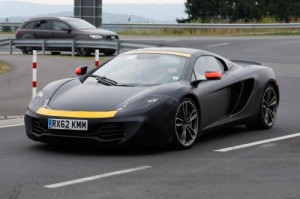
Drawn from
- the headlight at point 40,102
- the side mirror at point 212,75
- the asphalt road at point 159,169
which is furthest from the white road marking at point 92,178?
the side mirror at point 212,75

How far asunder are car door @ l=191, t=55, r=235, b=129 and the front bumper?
0.98 metres

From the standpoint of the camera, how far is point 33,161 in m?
8.38

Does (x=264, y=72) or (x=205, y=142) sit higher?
(x=264, y=72)

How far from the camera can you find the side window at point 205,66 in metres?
9.96

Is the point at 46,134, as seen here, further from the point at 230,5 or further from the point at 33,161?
the point at 230,5

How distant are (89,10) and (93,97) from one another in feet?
78.0

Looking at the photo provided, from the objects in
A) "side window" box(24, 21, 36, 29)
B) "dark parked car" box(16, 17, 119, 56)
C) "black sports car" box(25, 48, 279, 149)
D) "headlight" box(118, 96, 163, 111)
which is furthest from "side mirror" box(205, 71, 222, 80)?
"side window" box(24, 21, 36, 29)

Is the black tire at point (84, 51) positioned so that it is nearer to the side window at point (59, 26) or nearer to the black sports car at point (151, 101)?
the side window at point (59, 26)

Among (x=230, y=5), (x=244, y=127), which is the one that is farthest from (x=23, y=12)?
(x=244, y=127)

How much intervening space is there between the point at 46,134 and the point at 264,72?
13.2 ft

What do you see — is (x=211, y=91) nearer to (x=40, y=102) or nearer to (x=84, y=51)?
(x=40, y=102)

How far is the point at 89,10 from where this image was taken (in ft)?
106

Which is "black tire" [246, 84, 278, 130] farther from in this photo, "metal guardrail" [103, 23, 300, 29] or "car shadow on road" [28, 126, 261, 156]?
"metal guardrail" [103, 23, 300, 29]

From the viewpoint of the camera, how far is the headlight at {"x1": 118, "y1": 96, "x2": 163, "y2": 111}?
8734 millimetres
